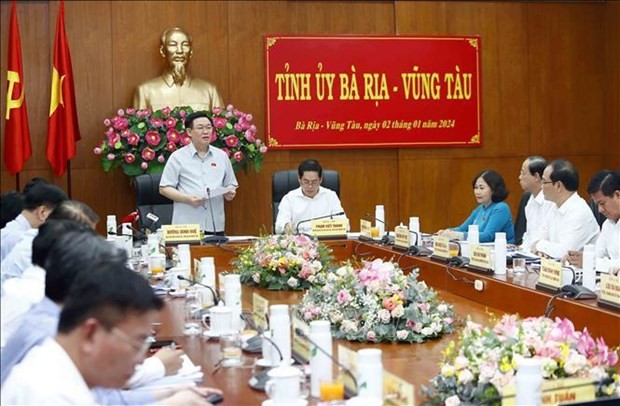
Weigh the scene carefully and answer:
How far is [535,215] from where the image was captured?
17.9 ft

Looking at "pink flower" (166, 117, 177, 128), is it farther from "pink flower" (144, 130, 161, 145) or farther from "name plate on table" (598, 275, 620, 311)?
"name plate on table" (598, 275, 620, 311)

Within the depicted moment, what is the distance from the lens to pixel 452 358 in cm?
221

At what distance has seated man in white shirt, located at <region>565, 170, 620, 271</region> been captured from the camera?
3850mm

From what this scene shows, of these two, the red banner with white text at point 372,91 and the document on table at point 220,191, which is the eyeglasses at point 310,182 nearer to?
the document on table at point 220,191

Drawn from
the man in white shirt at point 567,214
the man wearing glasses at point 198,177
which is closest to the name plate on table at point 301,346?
the man in white shirt at point 567,214

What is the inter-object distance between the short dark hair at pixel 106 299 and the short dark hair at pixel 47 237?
3.29 feet

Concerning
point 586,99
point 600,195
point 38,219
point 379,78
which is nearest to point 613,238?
point 600,195

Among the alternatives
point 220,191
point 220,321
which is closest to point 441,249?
point 220,321

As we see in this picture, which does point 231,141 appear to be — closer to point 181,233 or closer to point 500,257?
point 181,233

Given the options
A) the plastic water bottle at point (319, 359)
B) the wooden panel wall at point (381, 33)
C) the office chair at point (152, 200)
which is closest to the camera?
the plastic water bottle at point (319, 359)

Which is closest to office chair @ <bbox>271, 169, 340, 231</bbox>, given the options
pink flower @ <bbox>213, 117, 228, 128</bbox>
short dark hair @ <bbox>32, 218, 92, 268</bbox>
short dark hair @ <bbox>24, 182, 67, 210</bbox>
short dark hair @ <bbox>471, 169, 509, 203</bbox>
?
pink flower @ <bbox>213, 117, 228, 128</bbox>

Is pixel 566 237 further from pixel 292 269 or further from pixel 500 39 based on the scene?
pixel 500 39

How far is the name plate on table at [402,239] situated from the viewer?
15.6 feet

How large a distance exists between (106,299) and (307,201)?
14.2ft
